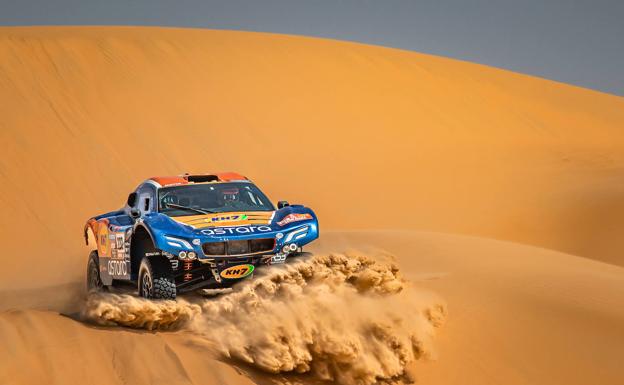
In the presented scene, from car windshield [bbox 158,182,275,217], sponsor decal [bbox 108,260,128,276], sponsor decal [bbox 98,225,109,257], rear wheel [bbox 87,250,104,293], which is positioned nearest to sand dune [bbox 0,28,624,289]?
rear wheel [bbox 87,250,104,293]

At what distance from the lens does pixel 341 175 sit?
29.1 m

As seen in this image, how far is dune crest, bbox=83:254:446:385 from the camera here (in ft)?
25.5

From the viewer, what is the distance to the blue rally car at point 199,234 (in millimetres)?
8617

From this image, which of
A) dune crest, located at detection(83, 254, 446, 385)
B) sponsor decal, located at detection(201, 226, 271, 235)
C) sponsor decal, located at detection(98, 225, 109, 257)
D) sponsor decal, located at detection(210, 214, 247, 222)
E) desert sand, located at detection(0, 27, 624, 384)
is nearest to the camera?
dune crest, located at detection(83, 254, 446, 385)

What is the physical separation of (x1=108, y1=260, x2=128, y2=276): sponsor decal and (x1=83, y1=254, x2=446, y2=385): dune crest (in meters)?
1.03

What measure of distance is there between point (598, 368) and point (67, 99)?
80.9 ft

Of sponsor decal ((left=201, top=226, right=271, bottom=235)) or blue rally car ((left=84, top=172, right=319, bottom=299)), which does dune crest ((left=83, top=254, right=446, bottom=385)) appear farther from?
sponsor decal ((left=201, top=226, right=271, bottom=235))

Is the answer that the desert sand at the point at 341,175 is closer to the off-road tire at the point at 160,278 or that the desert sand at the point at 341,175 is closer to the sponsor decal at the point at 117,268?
the off-road tire at the point at 160,278

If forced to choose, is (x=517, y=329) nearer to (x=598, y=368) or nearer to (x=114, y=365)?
(x=598, y=368)

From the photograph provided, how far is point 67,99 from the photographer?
3041cm

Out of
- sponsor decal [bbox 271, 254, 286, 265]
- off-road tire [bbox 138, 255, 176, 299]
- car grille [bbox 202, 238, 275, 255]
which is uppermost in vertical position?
car grille [bbox 202, 238, 275, 255]

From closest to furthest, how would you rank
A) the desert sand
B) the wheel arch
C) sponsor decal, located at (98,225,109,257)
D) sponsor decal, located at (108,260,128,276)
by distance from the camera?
the desert sand → the wheel arch → sponsor decal, located at (108,260,128,276) → sponsor decal, located at (98,225,109,257)

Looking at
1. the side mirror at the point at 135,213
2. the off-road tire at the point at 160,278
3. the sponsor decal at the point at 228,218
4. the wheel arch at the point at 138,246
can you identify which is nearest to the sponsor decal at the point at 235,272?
the off-road tire at the point at 160,278

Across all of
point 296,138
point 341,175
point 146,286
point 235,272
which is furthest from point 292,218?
point 296,138
